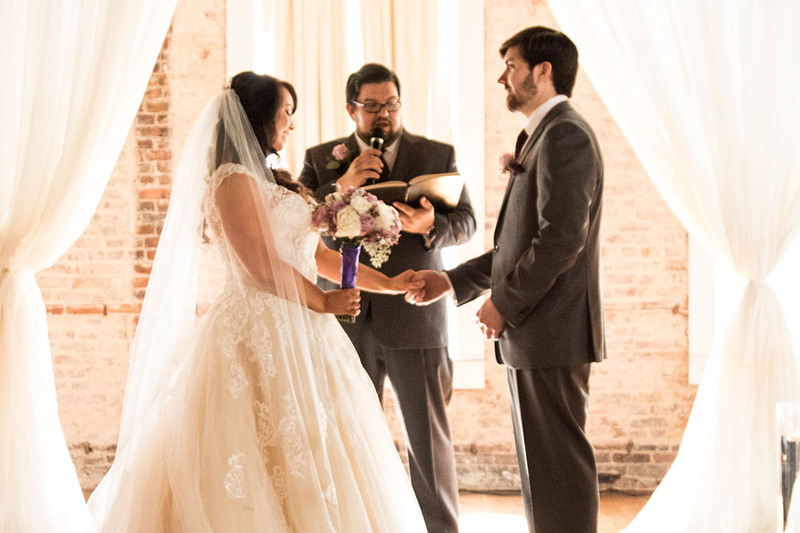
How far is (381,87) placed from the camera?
136 inches

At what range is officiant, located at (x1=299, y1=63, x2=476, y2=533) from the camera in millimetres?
3320

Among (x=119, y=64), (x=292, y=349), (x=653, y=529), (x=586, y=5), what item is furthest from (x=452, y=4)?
(x=653, y=529)

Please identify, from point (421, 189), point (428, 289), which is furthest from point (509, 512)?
point (421, 189)

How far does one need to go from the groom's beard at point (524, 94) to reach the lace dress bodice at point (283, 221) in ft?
2.76

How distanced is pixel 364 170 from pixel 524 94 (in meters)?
0.77

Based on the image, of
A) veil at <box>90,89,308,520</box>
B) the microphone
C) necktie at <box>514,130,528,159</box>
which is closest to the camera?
veil at <box>90,89,308,520</box>

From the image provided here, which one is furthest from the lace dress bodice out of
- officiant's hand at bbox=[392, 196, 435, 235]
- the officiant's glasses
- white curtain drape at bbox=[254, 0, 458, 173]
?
white curtain drape at bbox=[254, 0, 458, 173]

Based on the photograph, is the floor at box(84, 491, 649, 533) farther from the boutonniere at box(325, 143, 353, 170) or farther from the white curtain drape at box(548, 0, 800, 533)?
the boutonniere at box(325, 143, 353, 170)

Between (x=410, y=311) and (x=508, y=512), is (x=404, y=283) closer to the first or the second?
(x=410, y=311)

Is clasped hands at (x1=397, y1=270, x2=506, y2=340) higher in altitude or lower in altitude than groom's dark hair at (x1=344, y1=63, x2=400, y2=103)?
lower

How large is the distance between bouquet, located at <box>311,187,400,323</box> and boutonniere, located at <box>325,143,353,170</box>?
1.81 ft

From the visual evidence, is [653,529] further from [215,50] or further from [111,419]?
[215,50]

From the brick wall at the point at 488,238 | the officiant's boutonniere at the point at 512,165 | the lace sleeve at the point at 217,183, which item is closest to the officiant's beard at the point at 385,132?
the officiant's boutonniere at the point at 512,165

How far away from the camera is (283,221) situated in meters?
2.80
